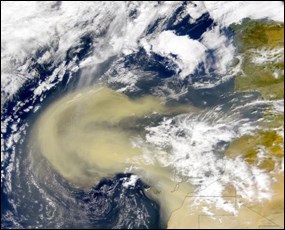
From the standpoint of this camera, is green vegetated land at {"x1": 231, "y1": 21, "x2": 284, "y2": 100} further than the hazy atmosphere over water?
Yes

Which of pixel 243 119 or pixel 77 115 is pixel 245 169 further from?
pixel 77 115

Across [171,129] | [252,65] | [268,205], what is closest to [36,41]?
[171,129]

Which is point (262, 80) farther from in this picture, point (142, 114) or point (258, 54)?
point (142, 114)

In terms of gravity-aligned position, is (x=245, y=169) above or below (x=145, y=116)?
below

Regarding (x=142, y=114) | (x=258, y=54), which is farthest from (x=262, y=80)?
(x=142, y=114)

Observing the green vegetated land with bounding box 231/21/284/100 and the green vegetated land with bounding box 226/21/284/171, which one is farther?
the green vegetated land with bounding box 231/21/284/100
